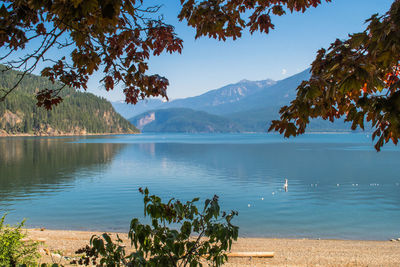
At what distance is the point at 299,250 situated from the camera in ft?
38.0

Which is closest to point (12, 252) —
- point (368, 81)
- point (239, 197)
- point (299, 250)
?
point (368, 81)

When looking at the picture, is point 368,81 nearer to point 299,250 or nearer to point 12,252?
point 12,252

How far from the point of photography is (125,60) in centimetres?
445

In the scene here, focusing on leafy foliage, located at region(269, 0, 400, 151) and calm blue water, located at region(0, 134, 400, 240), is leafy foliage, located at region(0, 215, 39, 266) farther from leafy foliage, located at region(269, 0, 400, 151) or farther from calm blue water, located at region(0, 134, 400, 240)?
calm blue water, located at region(0, 134, 400, 240)

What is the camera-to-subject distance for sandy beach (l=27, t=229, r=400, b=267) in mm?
9859

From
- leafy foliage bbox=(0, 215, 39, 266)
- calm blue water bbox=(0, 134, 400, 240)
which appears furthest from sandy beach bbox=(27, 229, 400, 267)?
leafy foliage bbox=(0, 215, 39, 266)

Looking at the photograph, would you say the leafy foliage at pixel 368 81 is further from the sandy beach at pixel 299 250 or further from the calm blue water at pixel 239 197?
the calm blue water at pixel 239 197

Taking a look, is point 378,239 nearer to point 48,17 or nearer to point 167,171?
point 48,17

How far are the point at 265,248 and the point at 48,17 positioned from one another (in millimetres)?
10995

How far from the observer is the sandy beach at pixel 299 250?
9.86 meters

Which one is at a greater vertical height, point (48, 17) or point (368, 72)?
point (48, 17)

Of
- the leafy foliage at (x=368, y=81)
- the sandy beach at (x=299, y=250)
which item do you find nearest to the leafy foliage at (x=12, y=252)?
the sandy beach at (x=299, y=250)

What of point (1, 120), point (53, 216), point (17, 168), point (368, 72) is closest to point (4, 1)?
point (368, 72)

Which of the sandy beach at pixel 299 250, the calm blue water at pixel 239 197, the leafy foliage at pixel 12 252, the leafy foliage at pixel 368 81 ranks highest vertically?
the leafy foliage at pixel 368 81
